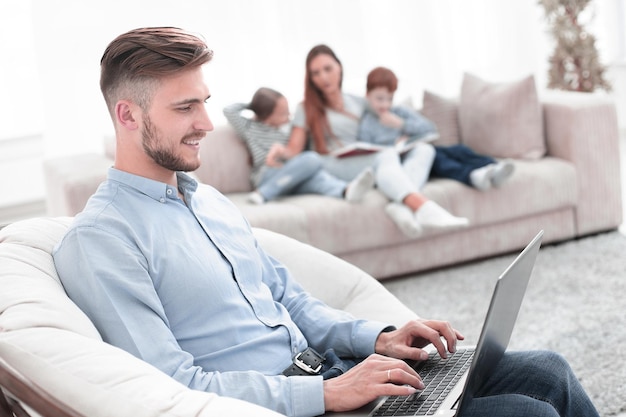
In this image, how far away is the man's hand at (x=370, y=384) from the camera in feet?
5.16

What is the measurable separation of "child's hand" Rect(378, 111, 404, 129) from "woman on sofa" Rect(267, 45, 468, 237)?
0.11m

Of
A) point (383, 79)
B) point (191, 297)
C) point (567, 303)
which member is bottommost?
point (567, 303)

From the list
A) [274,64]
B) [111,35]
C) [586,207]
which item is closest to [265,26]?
[274,64]

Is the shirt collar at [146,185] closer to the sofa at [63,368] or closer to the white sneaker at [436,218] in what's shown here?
the sofa at [63,368]

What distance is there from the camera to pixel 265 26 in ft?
18.7

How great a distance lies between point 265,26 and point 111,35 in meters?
0.95

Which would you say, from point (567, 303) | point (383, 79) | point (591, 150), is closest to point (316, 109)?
point (383, 79)

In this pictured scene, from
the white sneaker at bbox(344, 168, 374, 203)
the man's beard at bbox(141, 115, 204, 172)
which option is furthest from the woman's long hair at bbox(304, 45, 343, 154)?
the man's beard at bbox(141, 115, 204, 172)

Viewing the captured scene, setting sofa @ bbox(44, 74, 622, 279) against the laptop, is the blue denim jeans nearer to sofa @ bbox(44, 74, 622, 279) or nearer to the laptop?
the laptop

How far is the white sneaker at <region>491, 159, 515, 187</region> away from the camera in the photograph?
398cm

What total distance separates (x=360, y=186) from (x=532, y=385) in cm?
219

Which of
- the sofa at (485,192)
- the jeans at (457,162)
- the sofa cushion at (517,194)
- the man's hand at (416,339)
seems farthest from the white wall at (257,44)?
the man's hand at (416,339)

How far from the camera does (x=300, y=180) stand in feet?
13.3

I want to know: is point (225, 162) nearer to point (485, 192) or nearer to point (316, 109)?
point (316, 109)
